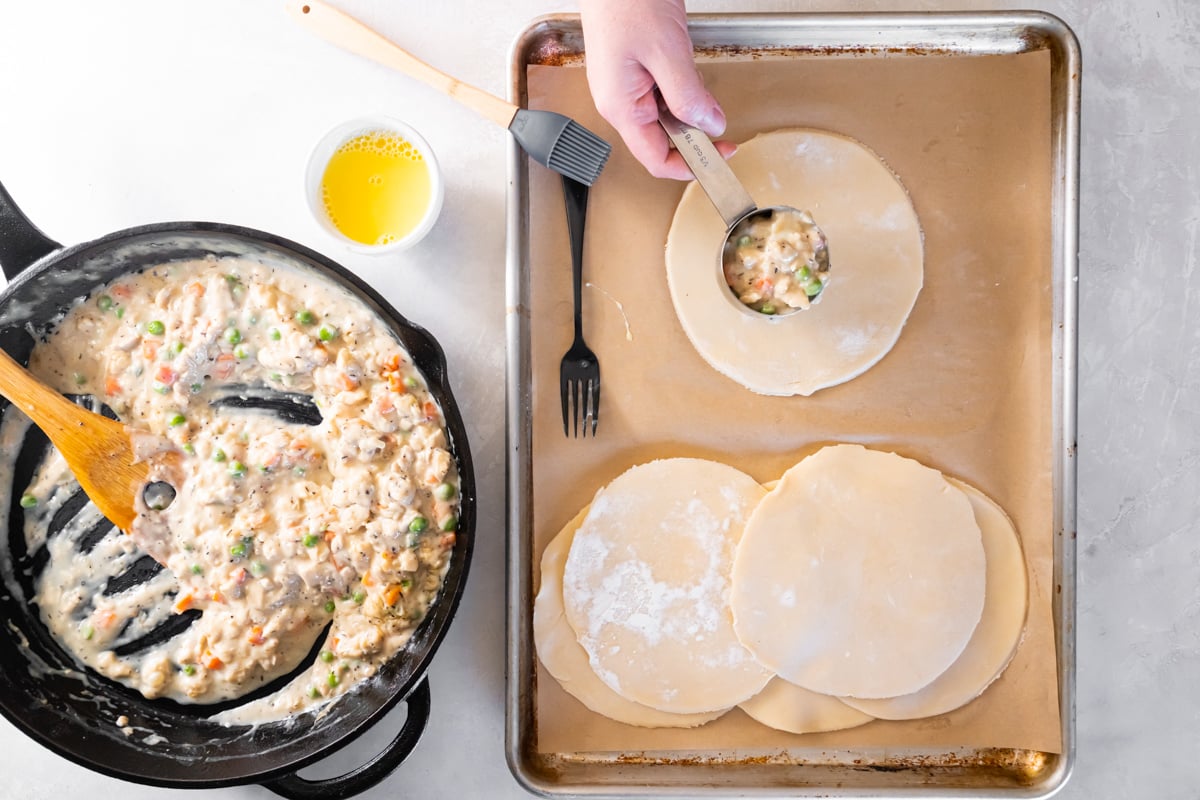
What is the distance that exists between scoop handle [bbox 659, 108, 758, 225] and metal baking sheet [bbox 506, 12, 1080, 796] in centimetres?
38

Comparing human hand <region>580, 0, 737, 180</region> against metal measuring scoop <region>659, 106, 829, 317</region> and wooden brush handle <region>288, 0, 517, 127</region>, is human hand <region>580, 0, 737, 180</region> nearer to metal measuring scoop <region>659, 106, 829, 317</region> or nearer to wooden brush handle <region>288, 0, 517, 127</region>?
metal measuring scoop <region>659, 106, 829, 317</region>

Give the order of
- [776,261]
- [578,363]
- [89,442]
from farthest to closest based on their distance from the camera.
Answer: [578,363] < [776,261] < [89,442]

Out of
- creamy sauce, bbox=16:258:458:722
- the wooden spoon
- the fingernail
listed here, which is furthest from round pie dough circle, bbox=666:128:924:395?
the wooden spoon

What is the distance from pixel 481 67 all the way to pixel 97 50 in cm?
116

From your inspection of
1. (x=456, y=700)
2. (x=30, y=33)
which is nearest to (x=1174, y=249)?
(x=456, y=700)

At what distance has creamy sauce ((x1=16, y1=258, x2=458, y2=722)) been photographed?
2316mm

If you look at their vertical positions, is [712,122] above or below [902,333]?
above

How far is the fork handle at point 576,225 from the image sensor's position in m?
2.50

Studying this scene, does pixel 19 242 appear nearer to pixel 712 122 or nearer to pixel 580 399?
pixel 580 399

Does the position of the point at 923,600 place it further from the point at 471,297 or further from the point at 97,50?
the point at 97,50

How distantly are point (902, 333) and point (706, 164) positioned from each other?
76 cm

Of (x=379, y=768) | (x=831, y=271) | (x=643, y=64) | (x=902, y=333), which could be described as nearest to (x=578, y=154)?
(x=643, y=64)

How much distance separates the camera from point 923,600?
2.46m

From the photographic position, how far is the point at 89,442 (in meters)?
2.30
